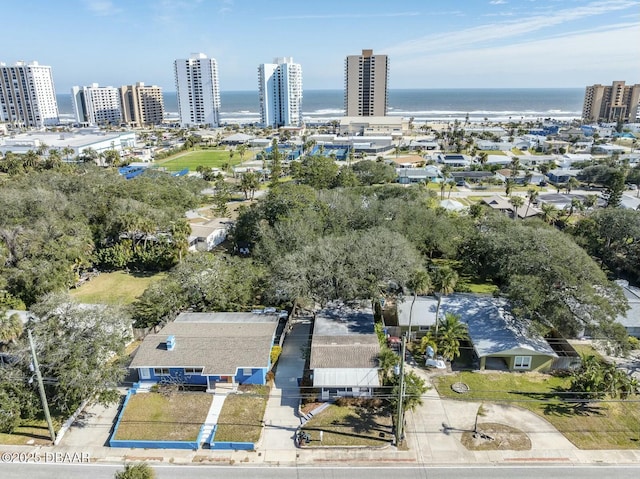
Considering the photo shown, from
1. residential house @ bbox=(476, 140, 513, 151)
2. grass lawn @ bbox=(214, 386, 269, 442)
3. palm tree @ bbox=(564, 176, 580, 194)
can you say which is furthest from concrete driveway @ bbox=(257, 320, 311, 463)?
residential house @ bbox=(476, 140, 513, 151)

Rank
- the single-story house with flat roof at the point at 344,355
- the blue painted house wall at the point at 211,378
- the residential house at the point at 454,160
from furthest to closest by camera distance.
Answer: the residential house at the point at 454,160
the blue painted house wall at the point at 211,378
the single-story house with flat roof at the point at 344,355

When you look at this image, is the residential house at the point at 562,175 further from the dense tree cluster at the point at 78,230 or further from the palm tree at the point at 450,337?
the dense tree cluster at the point at 78,230

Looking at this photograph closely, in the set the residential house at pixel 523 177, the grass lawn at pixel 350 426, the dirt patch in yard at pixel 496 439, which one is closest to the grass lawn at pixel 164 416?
the grass lawn at pixel 350 426

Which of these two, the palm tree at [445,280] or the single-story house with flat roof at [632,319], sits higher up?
the palm tree at [445,280]

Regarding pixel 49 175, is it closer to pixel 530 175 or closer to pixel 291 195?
pixel 291 195

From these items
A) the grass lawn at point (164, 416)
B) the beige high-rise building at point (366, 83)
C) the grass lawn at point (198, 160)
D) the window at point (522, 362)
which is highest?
the beige high-rise building at point (366, 83)

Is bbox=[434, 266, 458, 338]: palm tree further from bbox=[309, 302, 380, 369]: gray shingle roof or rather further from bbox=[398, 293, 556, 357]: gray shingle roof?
bbox=[309, 302, 380, 369]: gray shingle roof
